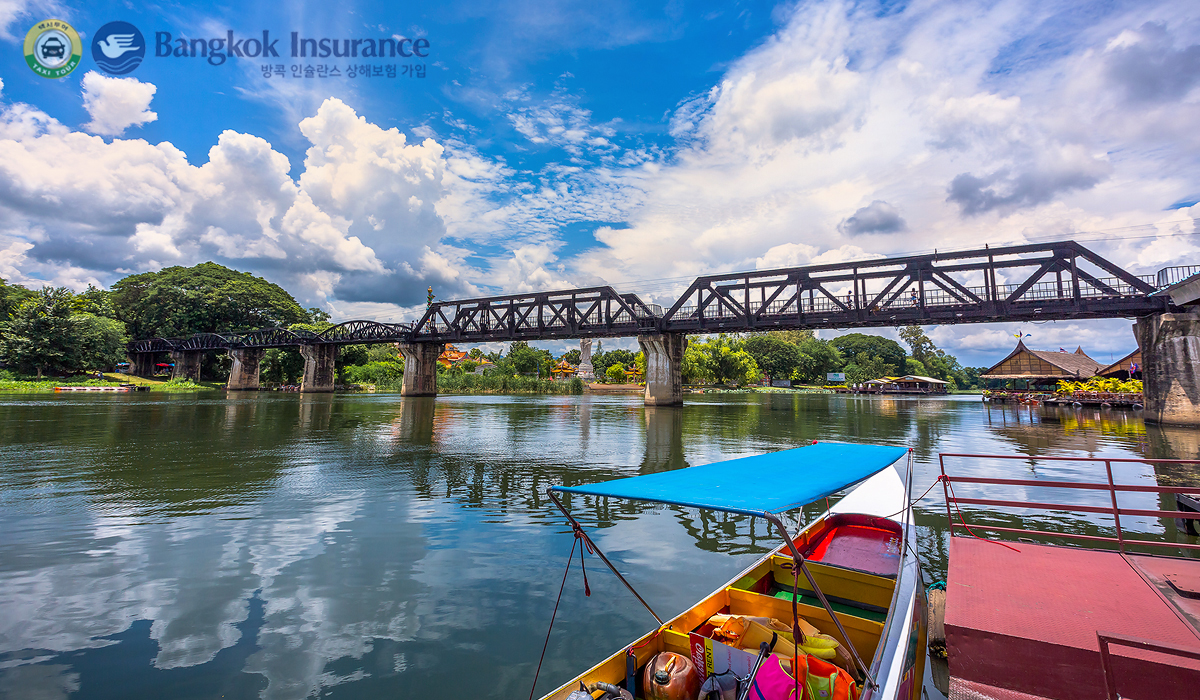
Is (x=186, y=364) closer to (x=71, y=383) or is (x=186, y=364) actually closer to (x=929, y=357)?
(x=71, y=383)

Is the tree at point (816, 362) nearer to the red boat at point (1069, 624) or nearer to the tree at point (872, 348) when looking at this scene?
the tree at point (872, 348)

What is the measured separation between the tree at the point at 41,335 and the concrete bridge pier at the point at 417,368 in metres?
40.3

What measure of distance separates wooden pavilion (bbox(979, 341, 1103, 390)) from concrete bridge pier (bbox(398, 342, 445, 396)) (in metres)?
82.4

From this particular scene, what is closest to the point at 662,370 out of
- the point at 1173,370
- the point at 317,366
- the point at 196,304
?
the point at 1173,370

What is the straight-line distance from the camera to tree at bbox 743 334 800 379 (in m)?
127

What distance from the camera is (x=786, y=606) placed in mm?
4926

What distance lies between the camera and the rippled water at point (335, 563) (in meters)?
4.98

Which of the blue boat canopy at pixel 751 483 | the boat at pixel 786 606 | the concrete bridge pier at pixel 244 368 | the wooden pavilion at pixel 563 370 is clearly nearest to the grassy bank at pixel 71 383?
the concrete bridge pier at pixel 244 368

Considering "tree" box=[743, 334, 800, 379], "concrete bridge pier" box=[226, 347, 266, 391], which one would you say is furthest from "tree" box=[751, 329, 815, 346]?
"concrete bridge pier" box=[226, 347, 266, 391]

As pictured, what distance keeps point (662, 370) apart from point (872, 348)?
116 m

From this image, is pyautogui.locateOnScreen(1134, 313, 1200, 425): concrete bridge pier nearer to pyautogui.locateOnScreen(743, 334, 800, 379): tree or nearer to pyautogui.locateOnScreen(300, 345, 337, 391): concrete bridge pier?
pyautogui.locateOnScreen(300, 345, 337, 391): concrete bridge pier

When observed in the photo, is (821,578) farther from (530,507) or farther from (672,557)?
(530,507)

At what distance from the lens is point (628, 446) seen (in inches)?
840

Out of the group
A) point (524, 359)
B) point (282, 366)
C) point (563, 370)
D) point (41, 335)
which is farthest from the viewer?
point (563, 370)
